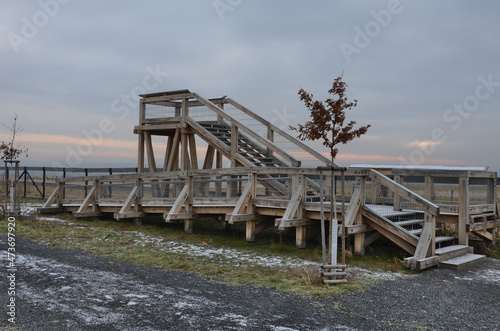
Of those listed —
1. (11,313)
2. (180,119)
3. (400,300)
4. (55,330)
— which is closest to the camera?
(55,330)

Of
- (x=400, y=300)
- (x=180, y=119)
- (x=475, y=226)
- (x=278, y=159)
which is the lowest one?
(x=400, y=300)

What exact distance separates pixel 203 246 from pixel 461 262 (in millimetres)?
5614

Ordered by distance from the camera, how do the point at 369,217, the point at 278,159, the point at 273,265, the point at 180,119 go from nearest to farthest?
the point at 273,265, the point at 369,217, the point at 278,159, the point at 180,119

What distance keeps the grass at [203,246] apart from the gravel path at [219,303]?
1.44ft

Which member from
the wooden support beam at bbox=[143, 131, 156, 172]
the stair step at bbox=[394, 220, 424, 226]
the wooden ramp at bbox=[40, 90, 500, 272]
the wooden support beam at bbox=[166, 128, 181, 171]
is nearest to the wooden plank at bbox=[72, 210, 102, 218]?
the wooden ramp at bbox=[40, 90, 500, 272]

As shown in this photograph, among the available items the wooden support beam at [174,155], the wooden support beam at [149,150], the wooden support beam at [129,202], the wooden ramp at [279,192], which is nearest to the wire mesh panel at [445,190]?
the wooden ramp at [279,192]

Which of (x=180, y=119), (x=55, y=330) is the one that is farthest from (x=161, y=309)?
(x=180, y=119)

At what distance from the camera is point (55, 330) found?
494 cm

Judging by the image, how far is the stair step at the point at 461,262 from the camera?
327 inches

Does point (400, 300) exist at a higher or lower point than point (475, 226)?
lower

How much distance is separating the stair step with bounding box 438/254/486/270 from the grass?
86 centimetres

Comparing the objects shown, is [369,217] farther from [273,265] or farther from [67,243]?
[67,243]

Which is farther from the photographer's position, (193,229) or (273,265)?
(193,229)

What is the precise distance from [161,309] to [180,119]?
11.3 metres
